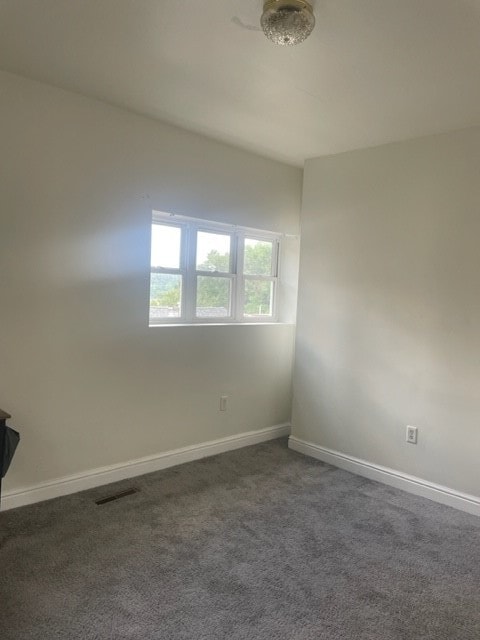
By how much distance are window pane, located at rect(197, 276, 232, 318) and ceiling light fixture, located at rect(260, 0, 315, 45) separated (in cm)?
201

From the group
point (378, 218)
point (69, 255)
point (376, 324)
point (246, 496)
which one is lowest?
point (246, 496)

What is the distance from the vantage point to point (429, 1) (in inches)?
66.0

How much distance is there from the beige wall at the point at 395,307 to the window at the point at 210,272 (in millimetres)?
433

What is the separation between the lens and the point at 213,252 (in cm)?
368

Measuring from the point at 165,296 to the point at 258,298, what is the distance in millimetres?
1000

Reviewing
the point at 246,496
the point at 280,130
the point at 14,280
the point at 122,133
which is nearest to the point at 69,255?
the point at 14,280

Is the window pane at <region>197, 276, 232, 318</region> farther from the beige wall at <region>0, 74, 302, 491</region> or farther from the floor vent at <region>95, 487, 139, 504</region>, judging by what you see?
the floor vent at <region>95, 487, 139, 504</region>

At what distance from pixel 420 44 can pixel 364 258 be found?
64.7 inches

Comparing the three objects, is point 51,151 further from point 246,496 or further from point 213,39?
point 246,496

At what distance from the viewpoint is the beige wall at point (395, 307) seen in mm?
2908

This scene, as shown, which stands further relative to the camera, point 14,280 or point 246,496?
point 246,496

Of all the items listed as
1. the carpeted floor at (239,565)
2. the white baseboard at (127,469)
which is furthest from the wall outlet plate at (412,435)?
the white baseboard at (127,469)

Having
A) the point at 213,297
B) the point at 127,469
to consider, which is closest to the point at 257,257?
the point at 213,297

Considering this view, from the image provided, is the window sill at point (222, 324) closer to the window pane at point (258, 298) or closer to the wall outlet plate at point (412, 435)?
the window pane at point (258, 298)
